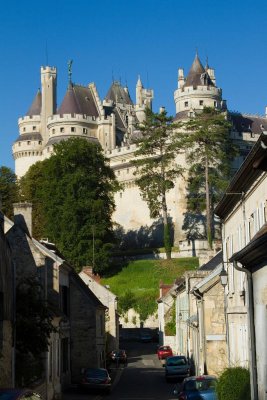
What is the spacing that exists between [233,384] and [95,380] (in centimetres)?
1273

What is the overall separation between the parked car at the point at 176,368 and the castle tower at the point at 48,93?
84.8 meters

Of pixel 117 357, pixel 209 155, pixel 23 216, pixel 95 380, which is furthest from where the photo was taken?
pixel 209 155

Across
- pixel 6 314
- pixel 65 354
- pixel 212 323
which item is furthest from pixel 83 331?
pixel 6 314

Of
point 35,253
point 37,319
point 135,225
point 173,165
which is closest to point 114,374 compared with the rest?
point 35,253

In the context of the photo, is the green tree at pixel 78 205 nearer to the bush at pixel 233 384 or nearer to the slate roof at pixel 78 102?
the slate roof at pixel 78 102

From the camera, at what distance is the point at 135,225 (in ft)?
320

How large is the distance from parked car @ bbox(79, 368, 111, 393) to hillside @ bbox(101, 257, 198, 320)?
1472 inches

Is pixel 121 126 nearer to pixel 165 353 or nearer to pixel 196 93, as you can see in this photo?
pixel 196 93

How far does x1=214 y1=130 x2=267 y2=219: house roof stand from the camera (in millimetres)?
12971

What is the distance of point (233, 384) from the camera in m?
17.2

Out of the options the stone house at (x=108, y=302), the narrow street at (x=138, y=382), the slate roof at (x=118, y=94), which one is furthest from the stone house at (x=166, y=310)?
the slate roof at (x=118, y=94)

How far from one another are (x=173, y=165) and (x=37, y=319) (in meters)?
55.5

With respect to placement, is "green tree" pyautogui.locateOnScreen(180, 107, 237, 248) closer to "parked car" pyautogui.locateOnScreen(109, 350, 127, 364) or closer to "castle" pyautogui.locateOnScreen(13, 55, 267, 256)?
"castle" pyautogui.locateOnScreen(13, 55, 267, 256)

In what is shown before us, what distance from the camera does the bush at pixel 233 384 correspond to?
54.5 ft
